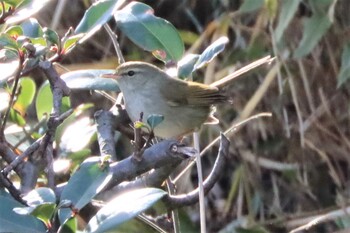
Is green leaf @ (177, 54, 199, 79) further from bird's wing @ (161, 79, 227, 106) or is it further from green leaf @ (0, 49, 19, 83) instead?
bird's wing @ (161, 79, 227, 106)

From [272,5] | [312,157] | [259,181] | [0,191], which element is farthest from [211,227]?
[0,191]

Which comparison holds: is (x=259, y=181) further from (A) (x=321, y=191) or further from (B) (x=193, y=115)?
(B) (x=193, y=115)

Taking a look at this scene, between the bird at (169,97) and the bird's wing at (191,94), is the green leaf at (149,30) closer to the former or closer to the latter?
the bird at (169,97)

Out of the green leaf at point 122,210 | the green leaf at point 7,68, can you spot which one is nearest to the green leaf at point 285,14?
the green leaf at point 7,68

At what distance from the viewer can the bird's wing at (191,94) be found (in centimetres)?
286

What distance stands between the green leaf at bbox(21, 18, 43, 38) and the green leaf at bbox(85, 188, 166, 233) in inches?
16.6

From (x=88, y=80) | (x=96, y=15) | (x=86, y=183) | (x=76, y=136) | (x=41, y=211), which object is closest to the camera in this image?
(x=41, y=211)

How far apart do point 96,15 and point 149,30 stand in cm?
24

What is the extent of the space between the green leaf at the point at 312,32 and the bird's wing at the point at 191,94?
0.65 meters

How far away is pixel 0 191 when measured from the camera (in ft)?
4.66

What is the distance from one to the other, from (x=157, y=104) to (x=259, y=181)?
111 cm

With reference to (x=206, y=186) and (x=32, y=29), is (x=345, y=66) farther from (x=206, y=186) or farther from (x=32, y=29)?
(x=32, y=29)

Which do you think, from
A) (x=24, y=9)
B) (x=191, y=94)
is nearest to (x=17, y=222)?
(x=24, y=9)

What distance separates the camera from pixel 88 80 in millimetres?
1854
